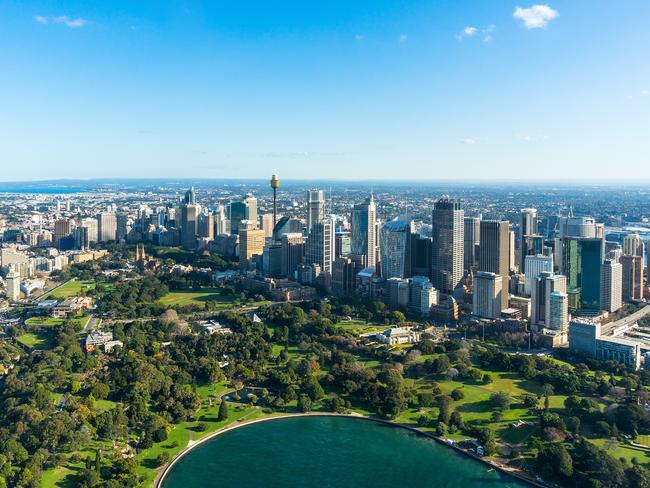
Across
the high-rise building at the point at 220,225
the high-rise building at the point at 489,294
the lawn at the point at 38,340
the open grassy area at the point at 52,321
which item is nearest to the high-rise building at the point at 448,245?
the high-rise building at the point at 489,294

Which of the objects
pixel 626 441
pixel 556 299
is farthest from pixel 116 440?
pixel 556 299

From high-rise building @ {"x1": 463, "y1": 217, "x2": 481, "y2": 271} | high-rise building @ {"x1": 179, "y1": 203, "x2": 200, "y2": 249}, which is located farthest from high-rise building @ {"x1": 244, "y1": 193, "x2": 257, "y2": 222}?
high-rise building @ {"x1": 463, "y1": 217, "x2": 481, "y2": 271}

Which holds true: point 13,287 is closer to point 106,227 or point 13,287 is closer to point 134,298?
point 134,298

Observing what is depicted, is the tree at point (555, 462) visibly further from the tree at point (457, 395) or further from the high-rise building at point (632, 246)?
the high-rise building at point (632, 246)

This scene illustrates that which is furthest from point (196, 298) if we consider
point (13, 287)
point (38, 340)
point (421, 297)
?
point (421, 297)

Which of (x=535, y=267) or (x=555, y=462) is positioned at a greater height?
(x=535, y=267)

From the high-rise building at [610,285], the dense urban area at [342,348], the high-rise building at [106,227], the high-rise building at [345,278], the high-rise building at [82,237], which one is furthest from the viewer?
the high-rise building at [106,227]

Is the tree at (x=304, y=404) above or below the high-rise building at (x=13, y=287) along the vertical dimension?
below
